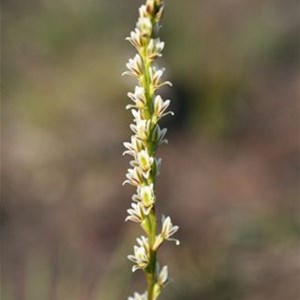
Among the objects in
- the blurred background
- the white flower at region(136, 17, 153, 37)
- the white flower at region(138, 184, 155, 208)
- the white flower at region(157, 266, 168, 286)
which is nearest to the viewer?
the white flower at region(136, 17, 153, 37)

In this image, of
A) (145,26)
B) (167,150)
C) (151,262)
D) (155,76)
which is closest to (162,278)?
(151,262)

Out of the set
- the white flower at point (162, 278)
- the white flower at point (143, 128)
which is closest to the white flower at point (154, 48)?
the white flower at point (143, 128)

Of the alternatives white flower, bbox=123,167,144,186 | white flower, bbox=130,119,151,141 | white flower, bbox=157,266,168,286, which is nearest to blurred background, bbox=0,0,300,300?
white flower, bbox=157,266,168,286

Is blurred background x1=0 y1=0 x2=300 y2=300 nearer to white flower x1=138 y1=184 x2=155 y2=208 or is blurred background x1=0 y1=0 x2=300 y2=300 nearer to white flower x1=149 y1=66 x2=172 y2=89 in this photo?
white flower x1=138 y1=184 x2=155 y2=208

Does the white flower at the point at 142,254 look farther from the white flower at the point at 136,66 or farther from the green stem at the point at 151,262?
the white flower at the point at 136,66

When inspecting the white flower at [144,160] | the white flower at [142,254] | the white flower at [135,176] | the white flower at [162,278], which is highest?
the white flower at [144,160]

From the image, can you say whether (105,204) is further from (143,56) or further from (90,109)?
(143,56)

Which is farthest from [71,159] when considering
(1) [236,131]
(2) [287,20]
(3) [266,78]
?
(2) [287,20]
